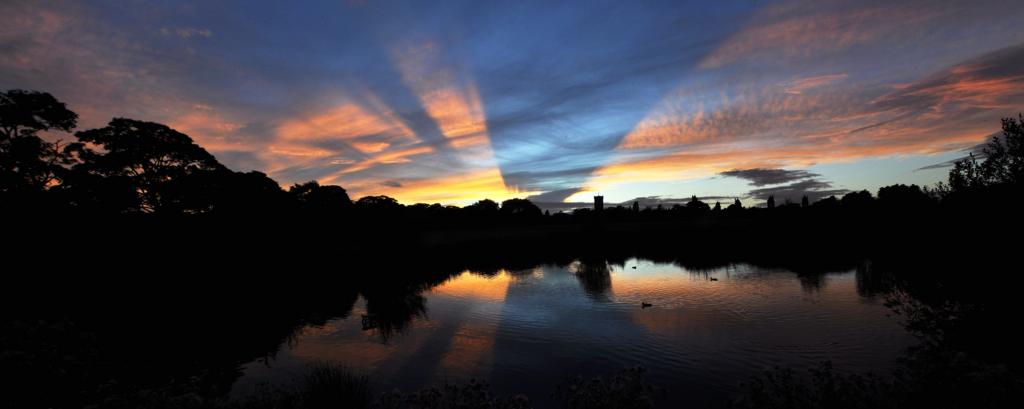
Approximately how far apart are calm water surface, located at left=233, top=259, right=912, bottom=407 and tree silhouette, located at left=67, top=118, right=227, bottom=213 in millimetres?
25973

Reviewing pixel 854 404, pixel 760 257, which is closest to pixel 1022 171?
pixel 854 404

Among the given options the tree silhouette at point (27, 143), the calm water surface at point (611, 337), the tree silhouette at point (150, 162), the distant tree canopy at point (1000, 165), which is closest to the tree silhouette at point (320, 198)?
the tree silhouette at point (150, 162)

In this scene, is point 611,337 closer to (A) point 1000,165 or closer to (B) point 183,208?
(A) point 1000,165

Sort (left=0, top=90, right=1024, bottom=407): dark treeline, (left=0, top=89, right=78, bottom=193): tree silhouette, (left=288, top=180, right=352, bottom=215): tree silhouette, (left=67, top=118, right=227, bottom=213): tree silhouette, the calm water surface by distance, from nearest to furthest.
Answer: (left=0, top=90, right=1024, bottom=407): dark treeline → the calm water surface → (left=0, top=89, right=78, bottom=193): tree silhouette → (left=67, top=118, right=227, bottom=213): tree silhouette → (left=288, top=180, right=352, bottom=215): tree silhouette

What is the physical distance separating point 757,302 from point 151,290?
46641 mm

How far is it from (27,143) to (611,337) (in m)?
45.0

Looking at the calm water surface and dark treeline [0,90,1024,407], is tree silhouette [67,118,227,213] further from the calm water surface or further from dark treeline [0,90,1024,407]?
the calm water surface

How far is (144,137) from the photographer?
4384cm

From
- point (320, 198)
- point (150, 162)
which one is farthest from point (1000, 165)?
point (320, 198)

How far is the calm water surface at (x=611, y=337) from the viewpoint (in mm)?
16938

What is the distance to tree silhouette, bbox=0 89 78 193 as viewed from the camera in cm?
3136

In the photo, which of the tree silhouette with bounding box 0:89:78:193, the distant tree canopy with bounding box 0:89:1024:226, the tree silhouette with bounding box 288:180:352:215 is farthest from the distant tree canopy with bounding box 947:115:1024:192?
the tree silhouette with bounding box 288:180:352:215

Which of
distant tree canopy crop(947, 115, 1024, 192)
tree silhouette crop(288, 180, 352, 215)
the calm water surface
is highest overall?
tree silhouette crop(288, 180, 352, 215)

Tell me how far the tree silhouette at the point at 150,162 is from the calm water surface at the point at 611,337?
26.0 m
